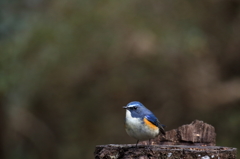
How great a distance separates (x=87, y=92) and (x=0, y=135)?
235cm

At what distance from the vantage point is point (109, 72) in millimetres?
9922

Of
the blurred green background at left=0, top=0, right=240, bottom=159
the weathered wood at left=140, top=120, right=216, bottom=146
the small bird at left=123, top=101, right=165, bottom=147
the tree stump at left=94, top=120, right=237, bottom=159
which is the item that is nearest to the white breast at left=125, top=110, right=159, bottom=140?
the small bird at left=123, top=101, right=165, bottom=147

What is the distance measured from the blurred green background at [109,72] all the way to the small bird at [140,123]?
14.1ft

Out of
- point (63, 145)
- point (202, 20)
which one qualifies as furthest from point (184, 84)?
point (63, 145)

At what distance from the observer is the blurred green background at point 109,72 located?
9438 mm

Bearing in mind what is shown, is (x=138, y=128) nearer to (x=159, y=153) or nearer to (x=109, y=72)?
(x=159, y=153)

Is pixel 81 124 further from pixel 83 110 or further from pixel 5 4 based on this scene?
pixel 5 4

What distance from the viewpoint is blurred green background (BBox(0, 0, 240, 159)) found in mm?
9438

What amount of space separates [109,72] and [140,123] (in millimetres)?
4879

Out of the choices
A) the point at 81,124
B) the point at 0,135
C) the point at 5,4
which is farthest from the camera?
the point at 81,124

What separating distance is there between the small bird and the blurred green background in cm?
430

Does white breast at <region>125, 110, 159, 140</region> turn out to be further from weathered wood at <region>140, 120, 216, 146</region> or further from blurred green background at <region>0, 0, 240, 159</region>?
blurred green background at <region>0, 0, 240, 159</region>

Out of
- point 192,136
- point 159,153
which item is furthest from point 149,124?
point 192,136

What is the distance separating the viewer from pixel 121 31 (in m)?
10.1
